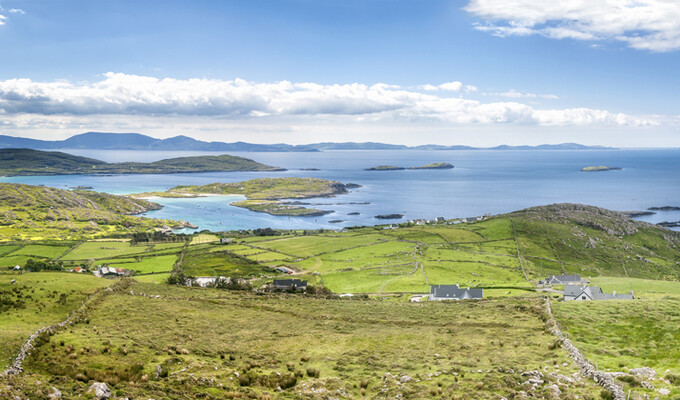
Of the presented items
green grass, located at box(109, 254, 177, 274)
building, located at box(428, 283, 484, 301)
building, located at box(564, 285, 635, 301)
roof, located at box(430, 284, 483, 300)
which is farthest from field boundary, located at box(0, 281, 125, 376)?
building, located at box(564, 285, 635, 301)

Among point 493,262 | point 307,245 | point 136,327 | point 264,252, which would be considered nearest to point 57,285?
point 136,327

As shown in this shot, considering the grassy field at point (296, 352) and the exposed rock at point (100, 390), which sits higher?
the exposed rock at point (100, 390)

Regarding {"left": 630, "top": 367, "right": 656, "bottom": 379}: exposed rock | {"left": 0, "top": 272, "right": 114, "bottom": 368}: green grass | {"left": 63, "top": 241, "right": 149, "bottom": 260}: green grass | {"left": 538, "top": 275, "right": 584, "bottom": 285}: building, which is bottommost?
{"left": 63, "top": 241, "right": 149, "bottom": 260}: green grass

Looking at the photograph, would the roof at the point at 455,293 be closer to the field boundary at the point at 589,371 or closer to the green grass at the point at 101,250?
the field boundary at the point at 589,371

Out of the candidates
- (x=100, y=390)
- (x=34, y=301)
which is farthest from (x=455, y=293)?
(x=100, y=390)

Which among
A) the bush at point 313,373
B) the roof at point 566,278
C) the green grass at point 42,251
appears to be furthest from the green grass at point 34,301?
the roof at point 566,278

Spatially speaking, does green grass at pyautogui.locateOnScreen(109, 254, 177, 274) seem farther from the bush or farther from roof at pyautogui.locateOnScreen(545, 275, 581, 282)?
roof at pyautogui.locateOnScreen(545, 275, 581, 282)

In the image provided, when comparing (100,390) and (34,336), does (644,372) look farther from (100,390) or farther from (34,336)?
(34,336)
